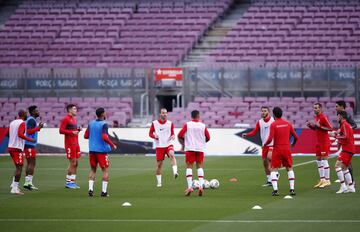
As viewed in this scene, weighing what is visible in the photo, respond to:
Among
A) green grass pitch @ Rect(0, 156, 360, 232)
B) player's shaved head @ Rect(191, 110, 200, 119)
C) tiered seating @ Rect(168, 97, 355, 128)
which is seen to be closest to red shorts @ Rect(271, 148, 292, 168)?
green grass pitch @ Rect(0, 156, 360, 232)

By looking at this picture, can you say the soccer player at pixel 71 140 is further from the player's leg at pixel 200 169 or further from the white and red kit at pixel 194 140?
the player's leg at pixel 200 169

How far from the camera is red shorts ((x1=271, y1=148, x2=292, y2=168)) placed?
2198 cm

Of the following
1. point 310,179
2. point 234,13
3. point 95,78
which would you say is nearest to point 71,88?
point 95,78

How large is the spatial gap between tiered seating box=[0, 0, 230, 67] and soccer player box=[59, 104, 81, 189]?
28248 millimetres

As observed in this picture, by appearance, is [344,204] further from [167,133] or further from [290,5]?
[290,5]

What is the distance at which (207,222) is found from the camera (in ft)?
55.6

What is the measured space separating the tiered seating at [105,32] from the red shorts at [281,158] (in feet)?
104

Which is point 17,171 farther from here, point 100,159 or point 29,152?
point 100,159

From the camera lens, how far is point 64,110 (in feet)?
162

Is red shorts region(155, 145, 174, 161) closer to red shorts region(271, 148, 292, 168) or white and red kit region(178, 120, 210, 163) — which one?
white and red kit region(178, 120, 210, 163)

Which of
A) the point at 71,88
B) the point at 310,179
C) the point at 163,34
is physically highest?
the point at 163,34

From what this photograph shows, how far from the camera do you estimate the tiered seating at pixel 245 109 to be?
46312 millimetres

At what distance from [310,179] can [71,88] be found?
24.9 meters

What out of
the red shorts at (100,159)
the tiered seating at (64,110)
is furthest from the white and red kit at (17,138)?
the tiered seating at (64,110)
